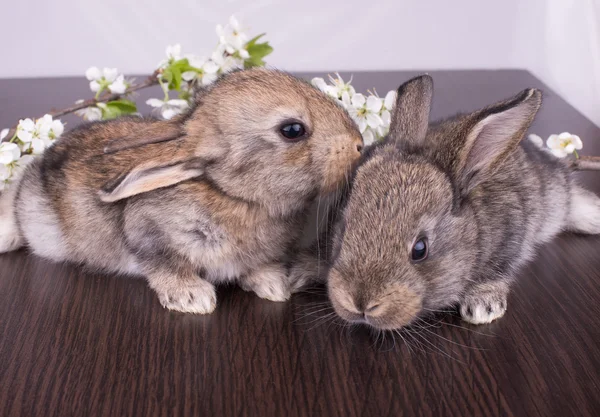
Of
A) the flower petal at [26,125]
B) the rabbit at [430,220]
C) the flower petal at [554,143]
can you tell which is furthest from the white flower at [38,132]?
the flower petal at [554,143]

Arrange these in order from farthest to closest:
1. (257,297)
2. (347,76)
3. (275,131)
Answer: (347,76), (257,297), (275,131)

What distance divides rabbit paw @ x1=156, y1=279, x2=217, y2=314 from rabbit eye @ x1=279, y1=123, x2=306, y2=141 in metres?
0.32

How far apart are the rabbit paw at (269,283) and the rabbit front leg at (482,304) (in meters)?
0.32

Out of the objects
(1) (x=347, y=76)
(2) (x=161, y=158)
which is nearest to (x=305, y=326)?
(2) (x=161, y=158)

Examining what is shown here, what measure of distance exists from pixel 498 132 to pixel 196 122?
1.72ft

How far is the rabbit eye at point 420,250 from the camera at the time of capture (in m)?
1.27

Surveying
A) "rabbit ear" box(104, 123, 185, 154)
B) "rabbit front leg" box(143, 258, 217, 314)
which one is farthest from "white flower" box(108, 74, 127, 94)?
"rabbit front leg" box(143, 258, 217, 314)

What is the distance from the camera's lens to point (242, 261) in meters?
1.45

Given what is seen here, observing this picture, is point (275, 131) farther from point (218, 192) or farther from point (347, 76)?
point (347, 76)

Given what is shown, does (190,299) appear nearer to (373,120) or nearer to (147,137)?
(147,137)

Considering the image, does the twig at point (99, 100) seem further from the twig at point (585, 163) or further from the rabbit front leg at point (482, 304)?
the twig at point (585, 163)

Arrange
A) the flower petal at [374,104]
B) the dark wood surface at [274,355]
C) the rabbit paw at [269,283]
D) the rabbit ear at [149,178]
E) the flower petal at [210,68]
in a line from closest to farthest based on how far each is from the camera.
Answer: the dark wood surface at [274,355], the rabbit ear at [149,178], the rabbit paw at [269,283], the flower petal at [374,104], the flower petal at [210,68]

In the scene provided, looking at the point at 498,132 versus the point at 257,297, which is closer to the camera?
the point at 498,132

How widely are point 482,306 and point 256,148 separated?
0.48m
